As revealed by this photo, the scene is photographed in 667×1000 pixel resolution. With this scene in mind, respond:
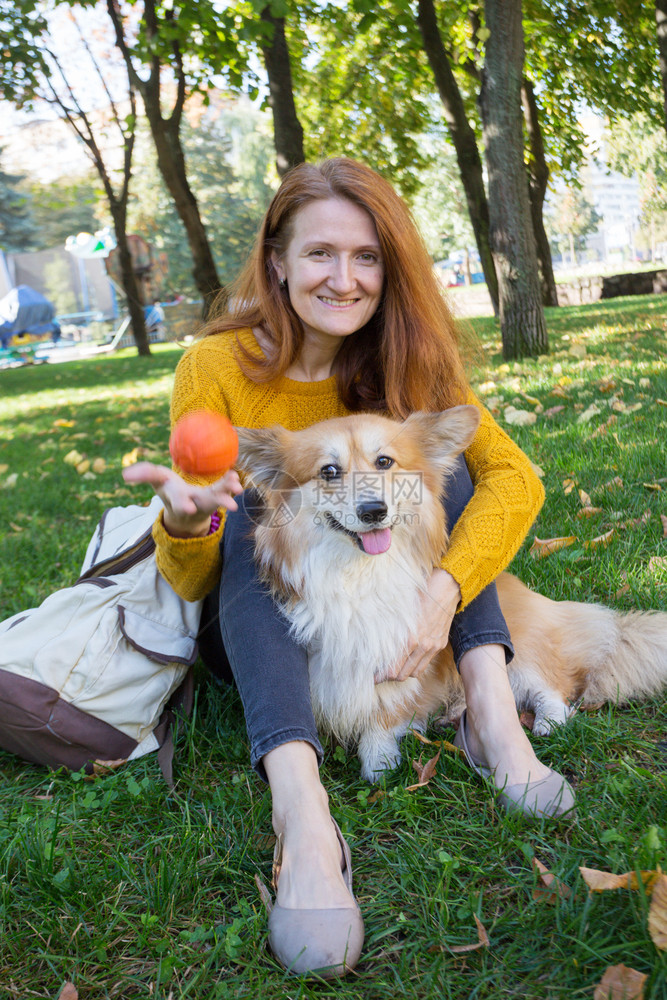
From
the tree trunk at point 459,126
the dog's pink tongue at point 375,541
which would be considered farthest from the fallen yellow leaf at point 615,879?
the tree trunk at point 459,126

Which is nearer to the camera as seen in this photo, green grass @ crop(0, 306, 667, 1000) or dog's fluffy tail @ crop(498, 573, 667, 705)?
green grass @ crop(0, 306, 667, 1000)

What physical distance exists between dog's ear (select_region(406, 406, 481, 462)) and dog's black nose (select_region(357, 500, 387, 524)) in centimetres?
35

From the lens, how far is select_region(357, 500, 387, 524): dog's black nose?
6.29 ft

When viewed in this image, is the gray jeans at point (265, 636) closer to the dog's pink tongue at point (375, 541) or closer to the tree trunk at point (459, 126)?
the dog's pink tongue at point (375, 541)

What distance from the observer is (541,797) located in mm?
1757

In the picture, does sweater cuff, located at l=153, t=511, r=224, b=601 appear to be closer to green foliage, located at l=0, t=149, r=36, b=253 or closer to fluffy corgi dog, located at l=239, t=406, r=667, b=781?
Answer: fluffy corgi dog, located at l=239, t=406, r=667, b=781

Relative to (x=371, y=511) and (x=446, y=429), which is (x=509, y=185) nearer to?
(x=446, y=429)

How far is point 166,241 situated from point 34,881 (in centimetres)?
3538

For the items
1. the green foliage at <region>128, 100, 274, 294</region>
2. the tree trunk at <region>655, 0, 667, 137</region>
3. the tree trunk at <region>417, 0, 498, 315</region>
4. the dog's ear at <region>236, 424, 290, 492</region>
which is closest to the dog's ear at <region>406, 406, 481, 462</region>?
the dog's ear at <region>236, 424, 290, 492</region>

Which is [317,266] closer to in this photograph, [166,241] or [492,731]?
[492,731]

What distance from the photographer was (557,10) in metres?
11.1

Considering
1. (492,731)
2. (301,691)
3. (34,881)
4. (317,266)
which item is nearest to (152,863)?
(34,881)

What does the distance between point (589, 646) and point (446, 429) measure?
833 mm

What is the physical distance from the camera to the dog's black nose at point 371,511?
Result: 6.29 ft
